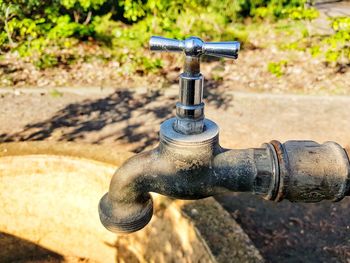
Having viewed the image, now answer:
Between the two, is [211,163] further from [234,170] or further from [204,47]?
[204,47]

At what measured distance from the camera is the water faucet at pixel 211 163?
1.42 meters

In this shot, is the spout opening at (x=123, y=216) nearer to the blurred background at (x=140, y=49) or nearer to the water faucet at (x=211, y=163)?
the water faucet at (x=211, y=163)

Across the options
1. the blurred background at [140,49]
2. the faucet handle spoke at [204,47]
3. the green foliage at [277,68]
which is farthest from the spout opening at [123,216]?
the green foliage at [277,68]

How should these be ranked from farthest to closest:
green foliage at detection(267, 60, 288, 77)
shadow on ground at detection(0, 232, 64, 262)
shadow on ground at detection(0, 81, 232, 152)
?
1. green foliage at detection(267, 60, 288, 77)
2. shadow on ground at detection(0, 81, 232, 152)
3. shadow on ground at detection(0, 232, 64, 262)

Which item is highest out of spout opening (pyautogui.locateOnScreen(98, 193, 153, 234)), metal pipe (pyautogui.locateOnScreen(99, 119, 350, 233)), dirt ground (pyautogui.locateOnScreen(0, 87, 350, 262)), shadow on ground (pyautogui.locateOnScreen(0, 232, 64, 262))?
metal pipe (pyautogui.locateOnScreen(99, 119, 350, 233))

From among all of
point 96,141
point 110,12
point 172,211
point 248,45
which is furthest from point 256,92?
point 110,12

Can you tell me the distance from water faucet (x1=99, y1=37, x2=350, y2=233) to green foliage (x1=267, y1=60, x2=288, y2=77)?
5657 millimetres

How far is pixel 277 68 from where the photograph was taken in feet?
22.7

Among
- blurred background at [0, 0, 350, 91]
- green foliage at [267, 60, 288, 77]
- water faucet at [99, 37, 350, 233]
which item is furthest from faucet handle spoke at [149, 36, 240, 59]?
green foliage at [267, 60, 288, 77]

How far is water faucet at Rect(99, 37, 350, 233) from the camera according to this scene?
4.67 feet

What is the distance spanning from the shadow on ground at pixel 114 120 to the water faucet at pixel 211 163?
303 centimetres

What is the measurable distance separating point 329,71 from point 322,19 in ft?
12.6

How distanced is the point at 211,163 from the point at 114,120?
12.9 ft

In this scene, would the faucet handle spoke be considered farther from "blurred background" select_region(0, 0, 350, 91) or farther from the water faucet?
"blurred background" select_region(0, 0, 350, 91)
